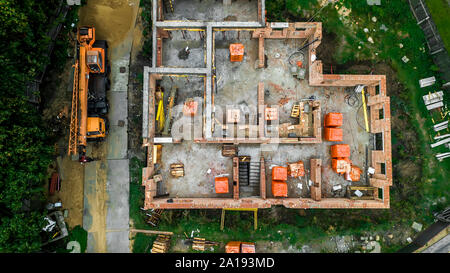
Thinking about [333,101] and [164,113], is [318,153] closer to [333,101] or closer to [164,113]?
[333,101]

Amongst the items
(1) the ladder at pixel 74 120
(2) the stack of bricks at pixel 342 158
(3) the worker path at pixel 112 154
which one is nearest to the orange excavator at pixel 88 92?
(1) the ladder at pixel 74 120

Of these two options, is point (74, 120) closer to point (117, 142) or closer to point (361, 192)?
point (117, 142)

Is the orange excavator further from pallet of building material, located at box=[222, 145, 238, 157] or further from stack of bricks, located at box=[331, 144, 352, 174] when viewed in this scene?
stack of bricks, located at box=[331, 144, 352, 174]

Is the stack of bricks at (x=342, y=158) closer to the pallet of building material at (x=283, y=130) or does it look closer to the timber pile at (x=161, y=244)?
the pallet of building material at (x=283, y=130)

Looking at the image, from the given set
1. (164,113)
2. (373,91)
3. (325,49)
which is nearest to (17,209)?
(164,113)

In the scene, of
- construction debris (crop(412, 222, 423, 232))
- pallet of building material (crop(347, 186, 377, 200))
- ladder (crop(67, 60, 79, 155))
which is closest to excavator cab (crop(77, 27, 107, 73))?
ladder (crop(67, 60, 79, 155))

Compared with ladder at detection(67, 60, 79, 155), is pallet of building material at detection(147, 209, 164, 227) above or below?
below

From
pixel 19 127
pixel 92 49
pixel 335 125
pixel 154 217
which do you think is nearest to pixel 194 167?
pixel 154 217

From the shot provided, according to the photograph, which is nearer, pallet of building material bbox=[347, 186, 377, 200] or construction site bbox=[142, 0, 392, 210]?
construction site bbox=[142, 0, 392, 210]
